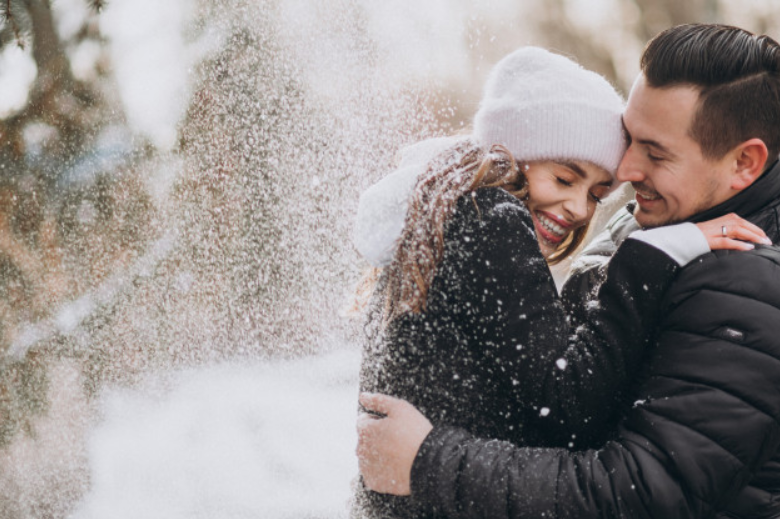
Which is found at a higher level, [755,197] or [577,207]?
[577,207]

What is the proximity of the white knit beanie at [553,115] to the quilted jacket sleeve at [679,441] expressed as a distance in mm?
455

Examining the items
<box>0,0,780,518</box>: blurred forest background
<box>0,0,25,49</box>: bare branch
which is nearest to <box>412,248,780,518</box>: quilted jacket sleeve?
<box>0,0,25,49</box>: bare branch

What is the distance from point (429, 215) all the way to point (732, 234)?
662mm

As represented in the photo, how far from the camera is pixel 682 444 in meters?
1.31

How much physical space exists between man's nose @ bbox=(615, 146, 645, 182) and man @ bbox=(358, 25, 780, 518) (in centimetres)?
3

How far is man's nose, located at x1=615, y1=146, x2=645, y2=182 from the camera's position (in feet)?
5.52

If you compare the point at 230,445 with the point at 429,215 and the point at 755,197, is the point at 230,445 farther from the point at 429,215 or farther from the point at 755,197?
the point at 755,197

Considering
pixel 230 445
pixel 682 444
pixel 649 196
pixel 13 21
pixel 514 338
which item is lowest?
pixel 682 444

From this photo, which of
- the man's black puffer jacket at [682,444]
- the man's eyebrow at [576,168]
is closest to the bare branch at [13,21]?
the man's eyebrow at [576,168]

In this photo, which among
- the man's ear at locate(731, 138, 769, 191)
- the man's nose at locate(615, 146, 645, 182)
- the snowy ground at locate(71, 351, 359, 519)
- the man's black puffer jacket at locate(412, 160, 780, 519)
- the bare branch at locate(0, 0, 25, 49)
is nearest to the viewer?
the man's black puffer jacket at locate(412, 160, 780, 519)

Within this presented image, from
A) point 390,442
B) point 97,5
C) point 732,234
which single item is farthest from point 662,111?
point 97,5

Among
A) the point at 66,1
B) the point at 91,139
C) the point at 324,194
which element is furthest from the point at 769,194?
the point at 324,194

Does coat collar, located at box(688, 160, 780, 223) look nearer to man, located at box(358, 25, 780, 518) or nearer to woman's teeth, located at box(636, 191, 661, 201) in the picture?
man, located at box(358, 25, 780, 518)

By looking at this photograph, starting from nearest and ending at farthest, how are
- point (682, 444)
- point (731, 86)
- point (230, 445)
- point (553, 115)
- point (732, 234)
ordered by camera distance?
1. point (682, 444)
2. point (732, 234)
3. point (731, 86)
4. point (553, 115)
5. point (230, 445)
